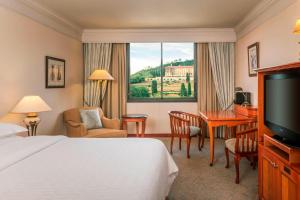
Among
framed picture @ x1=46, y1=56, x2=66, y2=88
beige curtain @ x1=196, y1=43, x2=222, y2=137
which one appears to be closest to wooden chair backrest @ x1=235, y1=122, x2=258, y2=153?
beige curtain @ x1=196, y1=43, x2=222, y2=137

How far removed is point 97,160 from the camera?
193cm

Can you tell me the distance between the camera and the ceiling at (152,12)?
12.9 ft

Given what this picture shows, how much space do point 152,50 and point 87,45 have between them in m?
1.55

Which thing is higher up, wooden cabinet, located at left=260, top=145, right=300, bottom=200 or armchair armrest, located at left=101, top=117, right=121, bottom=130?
armchair armrest, located at left=101, top=117, right=121, bottom=130

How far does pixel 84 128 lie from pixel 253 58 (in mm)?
3255

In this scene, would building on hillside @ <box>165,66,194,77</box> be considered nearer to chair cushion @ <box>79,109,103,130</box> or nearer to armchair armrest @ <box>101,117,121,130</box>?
armchair armrest @ <box>101,117,121,130</box>

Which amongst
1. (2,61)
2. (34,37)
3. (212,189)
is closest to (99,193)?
(212,189)

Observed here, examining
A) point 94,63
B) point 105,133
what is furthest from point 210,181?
point 94,63

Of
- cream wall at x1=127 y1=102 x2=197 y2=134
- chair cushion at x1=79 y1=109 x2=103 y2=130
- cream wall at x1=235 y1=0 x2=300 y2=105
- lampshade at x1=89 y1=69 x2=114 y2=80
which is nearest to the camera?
cream wall at x1=235 y1=0 x2=300 y2=105

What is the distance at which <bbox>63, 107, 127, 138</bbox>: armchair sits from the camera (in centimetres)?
440

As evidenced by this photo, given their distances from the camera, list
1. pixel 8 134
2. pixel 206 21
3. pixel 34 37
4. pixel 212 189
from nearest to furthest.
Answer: pixel 8 134 → pixel 212 189 → pixel 34 37 → pixel 206 21

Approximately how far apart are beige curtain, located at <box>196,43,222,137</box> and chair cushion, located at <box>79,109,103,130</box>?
95.6 inches

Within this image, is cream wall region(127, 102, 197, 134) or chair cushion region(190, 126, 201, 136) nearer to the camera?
chair cushion region(190, 126, 201, 136)

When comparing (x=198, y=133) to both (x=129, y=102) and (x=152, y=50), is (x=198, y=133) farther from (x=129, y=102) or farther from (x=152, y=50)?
(x=152, y=50)
